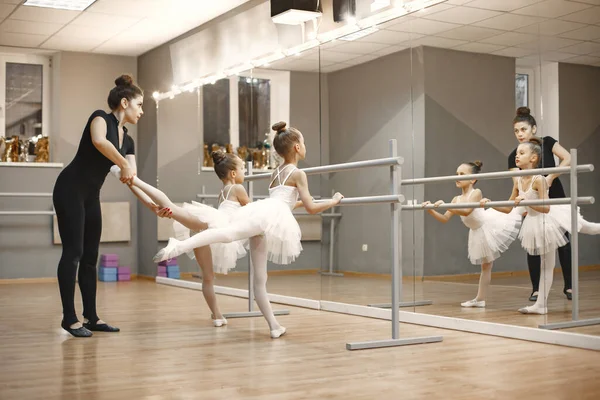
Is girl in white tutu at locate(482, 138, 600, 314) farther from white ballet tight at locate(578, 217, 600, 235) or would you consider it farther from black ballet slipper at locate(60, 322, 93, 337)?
black ballet slipper at locate(60, 322, 93, 337)

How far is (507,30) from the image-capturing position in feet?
13.1

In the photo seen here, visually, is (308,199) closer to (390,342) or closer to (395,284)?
(395,284)

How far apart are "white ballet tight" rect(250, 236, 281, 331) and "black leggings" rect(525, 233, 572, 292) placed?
132 cm

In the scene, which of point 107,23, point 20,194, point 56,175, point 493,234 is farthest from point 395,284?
point 56,175

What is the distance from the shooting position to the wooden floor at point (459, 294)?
383 cm

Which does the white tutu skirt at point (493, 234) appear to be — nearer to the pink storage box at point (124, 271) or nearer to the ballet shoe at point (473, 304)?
the ballet shoe at point (473, 304)

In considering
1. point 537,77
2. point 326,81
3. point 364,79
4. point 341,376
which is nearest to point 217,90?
point 326,81

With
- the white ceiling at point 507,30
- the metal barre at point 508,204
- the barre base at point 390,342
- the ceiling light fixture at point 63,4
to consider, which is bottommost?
the barre base at point 390,342

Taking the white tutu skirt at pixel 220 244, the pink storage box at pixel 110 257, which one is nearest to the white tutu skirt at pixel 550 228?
the white tutu skirt at pixel 220 244

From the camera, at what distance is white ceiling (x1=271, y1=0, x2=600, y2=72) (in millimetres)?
3711

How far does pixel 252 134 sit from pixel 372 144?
1649mm

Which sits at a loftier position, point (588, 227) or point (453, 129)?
point (453, 129)

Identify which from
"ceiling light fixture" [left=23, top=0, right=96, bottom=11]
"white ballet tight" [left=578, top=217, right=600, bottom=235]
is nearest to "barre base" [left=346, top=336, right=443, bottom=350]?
"white ballet tight" [left=578, top=217, right=600, bottom=235]

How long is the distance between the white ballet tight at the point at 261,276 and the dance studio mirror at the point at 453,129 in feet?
3.22
